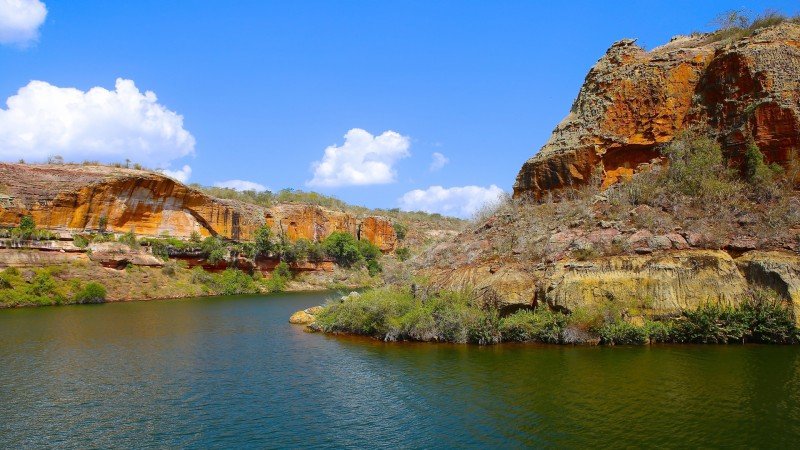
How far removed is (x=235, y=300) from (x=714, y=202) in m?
42.7

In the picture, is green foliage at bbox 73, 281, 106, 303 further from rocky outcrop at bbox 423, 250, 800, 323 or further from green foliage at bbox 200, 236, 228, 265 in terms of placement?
rocky outcrop at bbox 423, 250, 800, 323

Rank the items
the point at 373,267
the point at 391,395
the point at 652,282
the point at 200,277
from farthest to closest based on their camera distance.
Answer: the point at 373,267 → the point at 200,277 → the point at 652,282 → the point at 391,395

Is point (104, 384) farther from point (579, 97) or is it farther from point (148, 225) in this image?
point (148, 225)

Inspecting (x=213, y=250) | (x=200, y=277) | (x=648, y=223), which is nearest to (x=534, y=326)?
(x=648, y=223)

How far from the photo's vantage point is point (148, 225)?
213 feet

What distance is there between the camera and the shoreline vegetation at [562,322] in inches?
841

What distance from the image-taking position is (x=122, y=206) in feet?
203

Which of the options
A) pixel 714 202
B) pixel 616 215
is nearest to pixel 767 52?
pixel 714 202

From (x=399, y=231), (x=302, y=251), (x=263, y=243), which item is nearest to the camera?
(x=263, y=243)

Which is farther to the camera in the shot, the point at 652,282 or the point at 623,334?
the point at 652,282

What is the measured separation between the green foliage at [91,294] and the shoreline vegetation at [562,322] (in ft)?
100

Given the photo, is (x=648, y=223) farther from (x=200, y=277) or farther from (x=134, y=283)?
(x=200, y=277)

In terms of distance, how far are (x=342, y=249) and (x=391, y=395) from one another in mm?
62826

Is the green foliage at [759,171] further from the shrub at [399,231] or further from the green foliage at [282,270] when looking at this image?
the shrub at [399,231]
